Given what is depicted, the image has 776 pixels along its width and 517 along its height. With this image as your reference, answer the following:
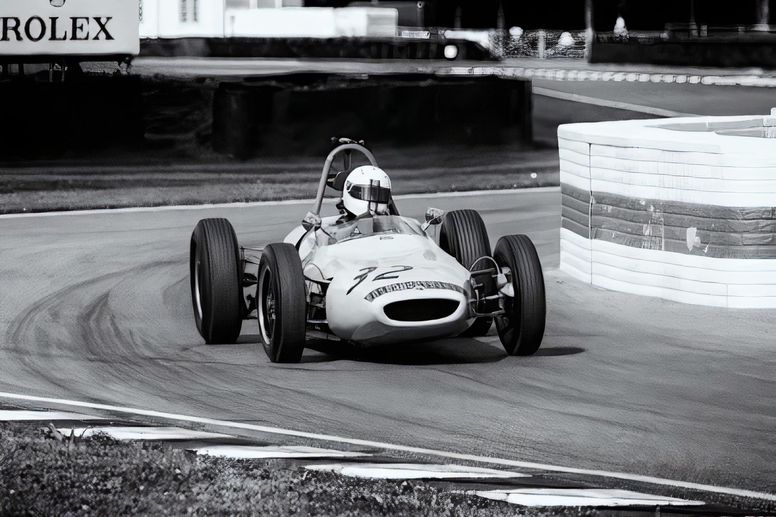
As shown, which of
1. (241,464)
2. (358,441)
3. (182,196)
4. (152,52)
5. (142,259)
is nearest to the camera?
(241,464)

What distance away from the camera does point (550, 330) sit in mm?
10914

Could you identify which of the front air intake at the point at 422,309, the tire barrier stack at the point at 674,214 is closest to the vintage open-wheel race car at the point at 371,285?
the front air intake at the point at 422,309

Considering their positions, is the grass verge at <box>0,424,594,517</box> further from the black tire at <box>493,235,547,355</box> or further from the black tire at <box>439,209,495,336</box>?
the black tire at <box>439,209,495,336</box>

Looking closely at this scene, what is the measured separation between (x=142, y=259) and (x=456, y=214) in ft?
15.5

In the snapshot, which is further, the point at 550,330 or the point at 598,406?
the point at 550,330

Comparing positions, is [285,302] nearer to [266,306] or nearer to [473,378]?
[266,306]

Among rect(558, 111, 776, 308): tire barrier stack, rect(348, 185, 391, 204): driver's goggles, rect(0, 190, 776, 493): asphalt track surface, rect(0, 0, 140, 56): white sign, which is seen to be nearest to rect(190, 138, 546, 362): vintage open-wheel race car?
rect(348, 185, 391, 204): driver's goggles

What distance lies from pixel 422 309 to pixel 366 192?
1.39 metres

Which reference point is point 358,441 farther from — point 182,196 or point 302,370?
point 182,196

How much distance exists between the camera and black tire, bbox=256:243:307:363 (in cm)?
929

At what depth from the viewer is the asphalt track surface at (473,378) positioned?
7.67 m

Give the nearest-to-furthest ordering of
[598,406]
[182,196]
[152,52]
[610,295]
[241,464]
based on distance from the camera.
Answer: [241,464], [598,406], [610,295], [182,196], [152,52]

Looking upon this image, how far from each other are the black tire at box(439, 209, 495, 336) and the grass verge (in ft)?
12.3

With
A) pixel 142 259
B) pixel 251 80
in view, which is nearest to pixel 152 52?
pixel 251 80
